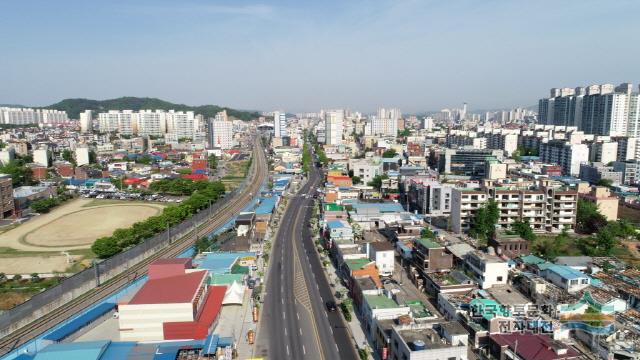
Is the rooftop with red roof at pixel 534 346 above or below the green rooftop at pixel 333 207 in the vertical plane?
below

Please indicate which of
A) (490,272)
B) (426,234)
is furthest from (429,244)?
(426,234)

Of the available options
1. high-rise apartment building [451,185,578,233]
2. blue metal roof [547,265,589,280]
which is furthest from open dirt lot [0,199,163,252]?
blue metal roof [547,265,589,280]

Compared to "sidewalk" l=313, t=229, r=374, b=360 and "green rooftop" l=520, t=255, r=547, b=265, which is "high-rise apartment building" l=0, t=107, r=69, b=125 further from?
"green rooftop" l=520, t=255, r=547, b=265

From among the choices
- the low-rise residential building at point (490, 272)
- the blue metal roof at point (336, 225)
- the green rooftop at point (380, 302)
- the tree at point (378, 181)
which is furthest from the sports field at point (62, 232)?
the tree at point (378, 181)

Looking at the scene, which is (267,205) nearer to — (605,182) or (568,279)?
(568,279)

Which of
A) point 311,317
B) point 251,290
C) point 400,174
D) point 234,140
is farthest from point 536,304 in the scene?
point 234,140

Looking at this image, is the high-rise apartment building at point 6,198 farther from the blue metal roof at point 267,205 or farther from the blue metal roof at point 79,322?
the blue metal roof at point 79,322
